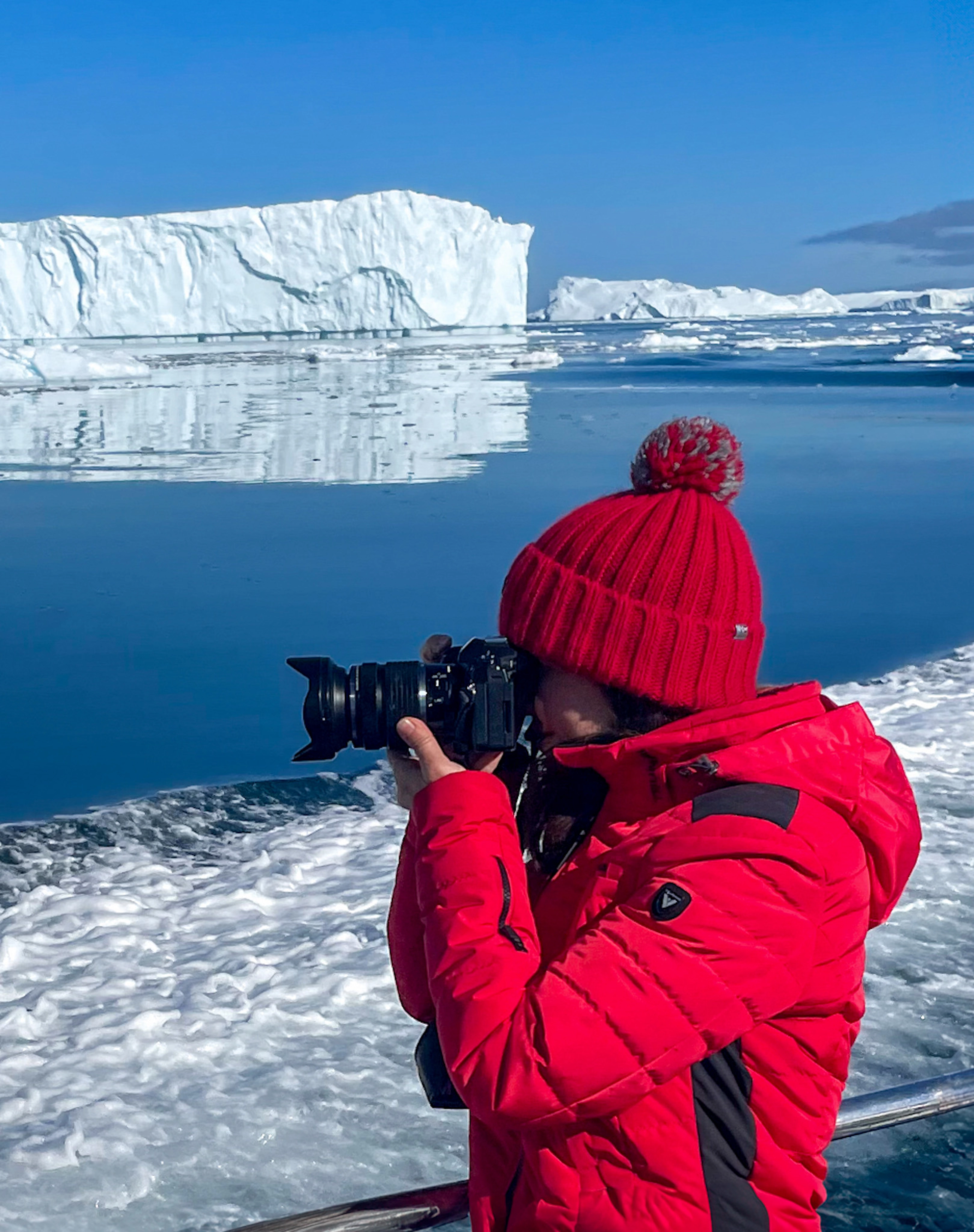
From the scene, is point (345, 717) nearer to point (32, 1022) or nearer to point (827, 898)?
point (827, 898)

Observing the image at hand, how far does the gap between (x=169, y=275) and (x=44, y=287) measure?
3.57 metres

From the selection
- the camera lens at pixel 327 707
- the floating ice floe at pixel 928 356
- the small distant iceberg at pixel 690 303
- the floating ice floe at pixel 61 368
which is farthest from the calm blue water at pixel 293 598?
the small distant iceberg at pixel 690 303

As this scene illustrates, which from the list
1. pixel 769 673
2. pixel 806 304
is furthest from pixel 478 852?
pixel 806 304

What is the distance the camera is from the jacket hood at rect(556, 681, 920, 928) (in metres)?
0.83

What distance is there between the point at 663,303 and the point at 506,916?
75.2 m

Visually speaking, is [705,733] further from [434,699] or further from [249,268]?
[249,268]

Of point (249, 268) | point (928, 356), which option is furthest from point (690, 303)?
point (928, 356)

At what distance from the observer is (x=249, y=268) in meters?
36.3

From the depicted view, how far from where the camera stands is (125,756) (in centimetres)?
350

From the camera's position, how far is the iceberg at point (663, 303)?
72.7 metres

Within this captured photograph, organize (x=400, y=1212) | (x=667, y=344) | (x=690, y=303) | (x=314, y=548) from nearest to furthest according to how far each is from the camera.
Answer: (x=400, y=1212), (x=314, y=548), (x=667, y=344), (x=690, y=303)

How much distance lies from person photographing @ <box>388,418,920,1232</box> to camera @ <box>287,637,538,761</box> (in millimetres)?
22

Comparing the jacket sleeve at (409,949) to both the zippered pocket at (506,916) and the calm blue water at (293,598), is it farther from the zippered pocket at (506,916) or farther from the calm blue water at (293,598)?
the calm blue water at (293,598)

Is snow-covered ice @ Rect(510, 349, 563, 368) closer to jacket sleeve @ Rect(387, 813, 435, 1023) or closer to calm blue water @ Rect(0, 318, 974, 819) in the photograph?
calm blue water @ Rect(0, 318, 974, 819)
